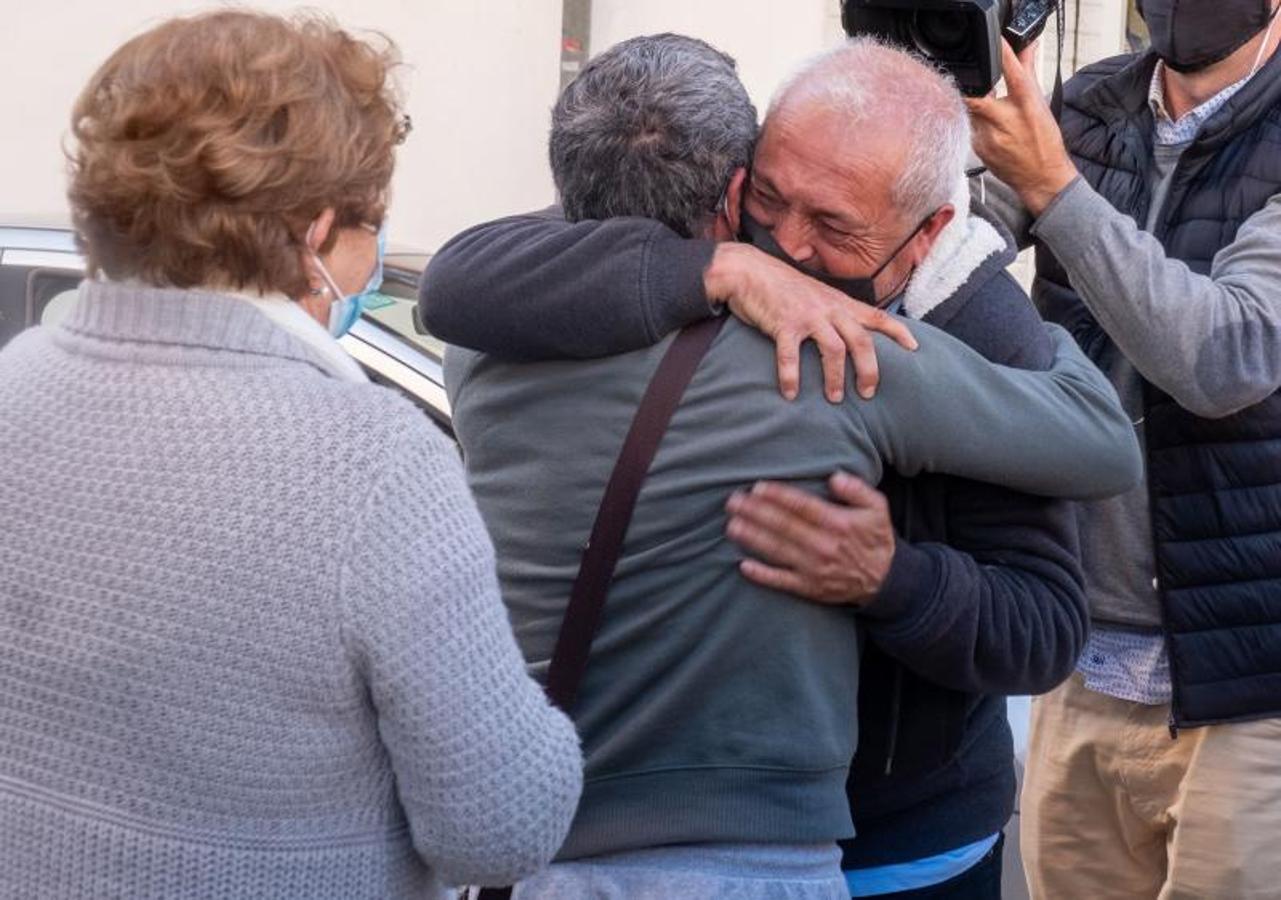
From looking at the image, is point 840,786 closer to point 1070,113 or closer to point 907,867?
point 907,867

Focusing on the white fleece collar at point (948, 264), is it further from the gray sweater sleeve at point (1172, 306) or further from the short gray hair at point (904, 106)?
the gray sweater sleeve at point (1172, 306)

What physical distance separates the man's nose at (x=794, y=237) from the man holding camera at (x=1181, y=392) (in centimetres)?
63

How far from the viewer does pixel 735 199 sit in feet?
A: 7.23

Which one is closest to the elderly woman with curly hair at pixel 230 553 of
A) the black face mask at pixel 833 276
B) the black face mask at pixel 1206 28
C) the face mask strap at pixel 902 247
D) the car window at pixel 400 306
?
the black face mask at pixel 833 276

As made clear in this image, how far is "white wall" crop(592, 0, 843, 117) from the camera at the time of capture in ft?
30.7

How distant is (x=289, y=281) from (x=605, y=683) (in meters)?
0.62

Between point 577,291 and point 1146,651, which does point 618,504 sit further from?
point 1146,651

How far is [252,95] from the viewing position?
68.4 inches

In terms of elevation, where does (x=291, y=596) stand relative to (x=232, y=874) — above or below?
above

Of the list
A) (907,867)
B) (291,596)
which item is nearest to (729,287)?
(291,596)

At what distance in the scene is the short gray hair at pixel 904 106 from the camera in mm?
2174

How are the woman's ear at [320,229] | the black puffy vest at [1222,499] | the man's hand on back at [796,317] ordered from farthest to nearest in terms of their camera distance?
the black puffy vest at [1222,499], the man's hand on back at [796,317], the woman's ear at [320,229]

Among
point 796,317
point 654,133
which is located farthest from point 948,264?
point 654,133

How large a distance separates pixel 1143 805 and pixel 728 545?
1.35m
